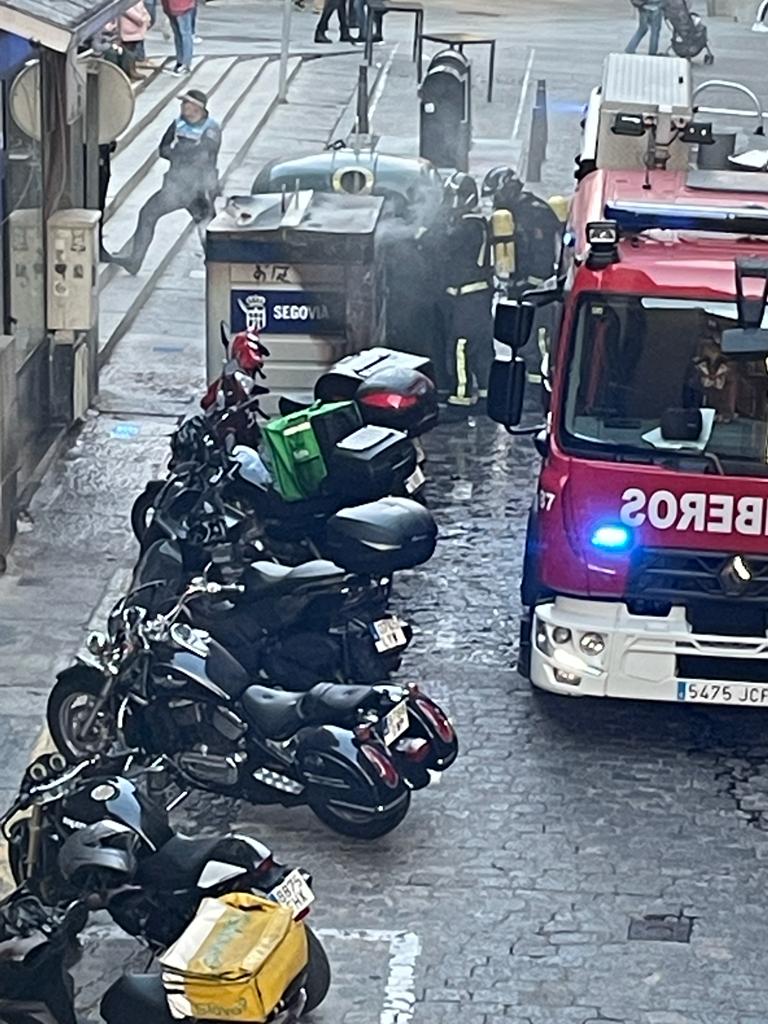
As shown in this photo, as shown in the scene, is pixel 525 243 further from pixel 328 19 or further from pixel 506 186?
pixel 328 19

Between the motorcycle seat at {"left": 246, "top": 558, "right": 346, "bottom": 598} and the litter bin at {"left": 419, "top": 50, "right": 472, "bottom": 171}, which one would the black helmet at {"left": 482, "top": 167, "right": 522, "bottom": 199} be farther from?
the motorcycle seat at {"left": 246, "top": 558, "right": 346, "bottom": 598}

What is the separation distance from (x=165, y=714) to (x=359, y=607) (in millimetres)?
1286

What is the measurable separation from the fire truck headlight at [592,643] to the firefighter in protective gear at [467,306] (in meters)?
5.63

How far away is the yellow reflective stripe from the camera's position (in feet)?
50.6

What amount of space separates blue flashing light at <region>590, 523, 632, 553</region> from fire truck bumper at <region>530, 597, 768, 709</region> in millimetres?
293

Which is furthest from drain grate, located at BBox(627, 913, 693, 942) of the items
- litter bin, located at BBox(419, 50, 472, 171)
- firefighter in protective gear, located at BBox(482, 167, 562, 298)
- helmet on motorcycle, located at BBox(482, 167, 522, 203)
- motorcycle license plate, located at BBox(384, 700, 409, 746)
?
litter bin, located at BBox(419, 50, 472, 171)

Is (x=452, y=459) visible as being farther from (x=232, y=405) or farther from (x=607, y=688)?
(x=607, y=688)

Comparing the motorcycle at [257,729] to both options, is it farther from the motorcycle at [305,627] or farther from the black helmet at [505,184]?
the black helmet at [505,184]

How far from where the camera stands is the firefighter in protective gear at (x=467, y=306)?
15.1m

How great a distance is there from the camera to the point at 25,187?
13555mm

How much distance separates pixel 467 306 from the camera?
15359 mm

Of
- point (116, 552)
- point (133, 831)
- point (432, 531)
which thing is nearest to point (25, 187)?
point (116, 552)

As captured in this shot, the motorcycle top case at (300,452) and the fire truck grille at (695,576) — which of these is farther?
the motorcycle top case at (300,452)

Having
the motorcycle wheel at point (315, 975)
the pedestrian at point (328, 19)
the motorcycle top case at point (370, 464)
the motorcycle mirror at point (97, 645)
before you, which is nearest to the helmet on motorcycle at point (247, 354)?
the motorcycle top case at point (370, 464)
